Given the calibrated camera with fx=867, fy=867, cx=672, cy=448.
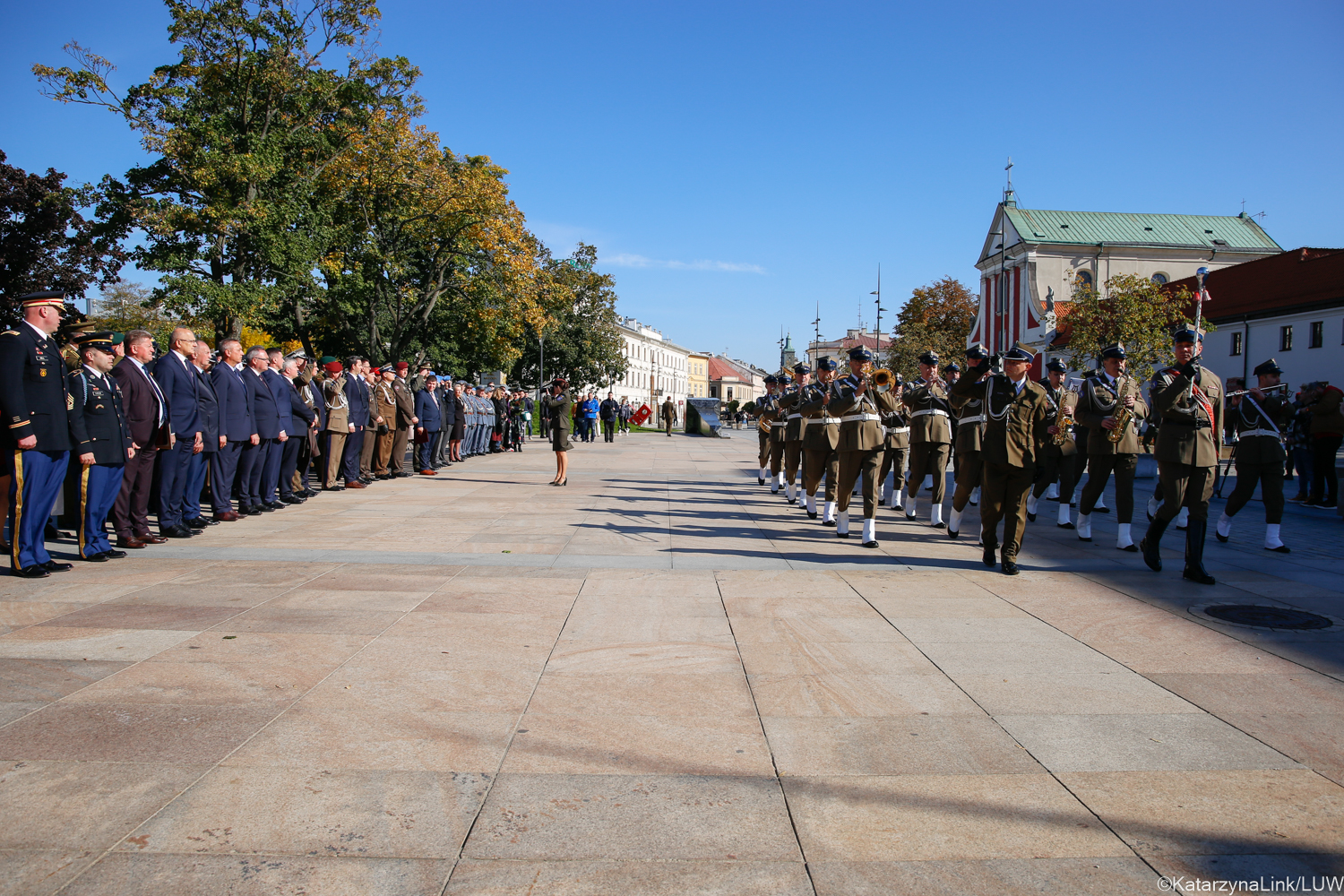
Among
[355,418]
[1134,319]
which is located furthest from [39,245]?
[1134,319]

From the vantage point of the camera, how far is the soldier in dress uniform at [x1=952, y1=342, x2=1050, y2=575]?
771cm

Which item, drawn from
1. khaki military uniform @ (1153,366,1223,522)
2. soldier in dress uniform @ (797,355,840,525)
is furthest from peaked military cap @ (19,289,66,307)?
khaki military uniform @ (1153,366,1223,522)

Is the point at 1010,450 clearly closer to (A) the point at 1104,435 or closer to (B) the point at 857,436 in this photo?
(B) the point at 857,436

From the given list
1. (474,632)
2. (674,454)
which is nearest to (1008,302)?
(674,454)

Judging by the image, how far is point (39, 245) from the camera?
32375 millimetres

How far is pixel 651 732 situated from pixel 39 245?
125 feet

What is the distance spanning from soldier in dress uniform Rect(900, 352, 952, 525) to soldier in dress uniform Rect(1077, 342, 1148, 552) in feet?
5.77

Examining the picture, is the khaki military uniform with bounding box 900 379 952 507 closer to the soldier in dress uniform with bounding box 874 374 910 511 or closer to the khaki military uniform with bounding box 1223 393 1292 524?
the soldier in dress uniform with bounding box 874 374 910 511

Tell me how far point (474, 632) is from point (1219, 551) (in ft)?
26.2

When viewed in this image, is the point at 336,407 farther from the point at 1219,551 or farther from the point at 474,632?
the point at 1219,551

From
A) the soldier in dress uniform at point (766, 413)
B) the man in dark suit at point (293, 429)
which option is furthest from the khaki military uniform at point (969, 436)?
the man in dark suit at point (293, 429)

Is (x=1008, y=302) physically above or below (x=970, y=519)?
above

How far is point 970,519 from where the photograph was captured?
461 inches

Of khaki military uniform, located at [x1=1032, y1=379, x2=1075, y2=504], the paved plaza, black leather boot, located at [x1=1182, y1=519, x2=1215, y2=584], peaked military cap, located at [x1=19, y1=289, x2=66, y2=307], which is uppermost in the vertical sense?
peaked military cap, located at [x1=19, y1=289, x2=66, y2=307]
